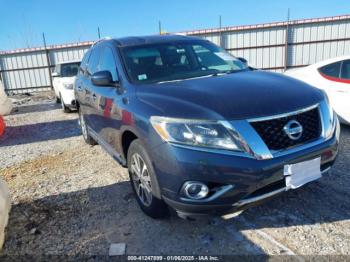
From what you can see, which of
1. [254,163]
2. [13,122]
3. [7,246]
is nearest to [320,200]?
[254,163]

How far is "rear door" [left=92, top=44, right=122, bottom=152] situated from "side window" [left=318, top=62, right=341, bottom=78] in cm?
391

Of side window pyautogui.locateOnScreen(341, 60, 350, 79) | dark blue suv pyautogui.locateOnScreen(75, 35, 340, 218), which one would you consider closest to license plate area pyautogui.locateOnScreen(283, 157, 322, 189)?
dark blue suv pyautogui.locateOnScreen(75, 35, 340, 218)

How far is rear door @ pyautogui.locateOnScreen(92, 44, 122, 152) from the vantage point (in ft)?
11.3

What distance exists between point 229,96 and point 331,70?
12.9 feet

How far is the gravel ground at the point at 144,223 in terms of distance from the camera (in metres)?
2.74

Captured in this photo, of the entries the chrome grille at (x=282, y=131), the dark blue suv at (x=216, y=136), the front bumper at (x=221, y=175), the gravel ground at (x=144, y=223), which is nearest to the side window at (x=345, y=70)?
the gravel ground at (x=144, y=223)

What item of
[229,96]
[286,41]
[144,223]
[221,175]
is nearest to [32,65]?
[286,41]

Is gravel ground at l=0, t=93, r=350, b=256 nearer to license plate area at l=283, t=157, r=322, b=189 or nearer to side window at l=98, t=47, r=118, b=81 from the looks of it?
license plate area at l=283, t=157, r=322, b=189

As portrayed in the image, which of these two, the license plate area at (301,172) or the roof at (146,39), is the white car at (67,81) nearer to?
the roof at (146,39)

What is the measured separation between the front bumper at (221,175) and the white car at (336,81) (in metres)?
3.36

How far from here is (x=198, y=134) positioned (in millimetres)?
2426

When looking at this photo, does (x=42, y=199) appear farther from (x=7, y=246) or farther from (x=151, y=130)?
(x=151, y=130)

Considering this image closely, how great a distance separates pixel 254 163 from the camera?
236 cm

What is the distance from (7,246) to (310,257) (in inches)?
103
